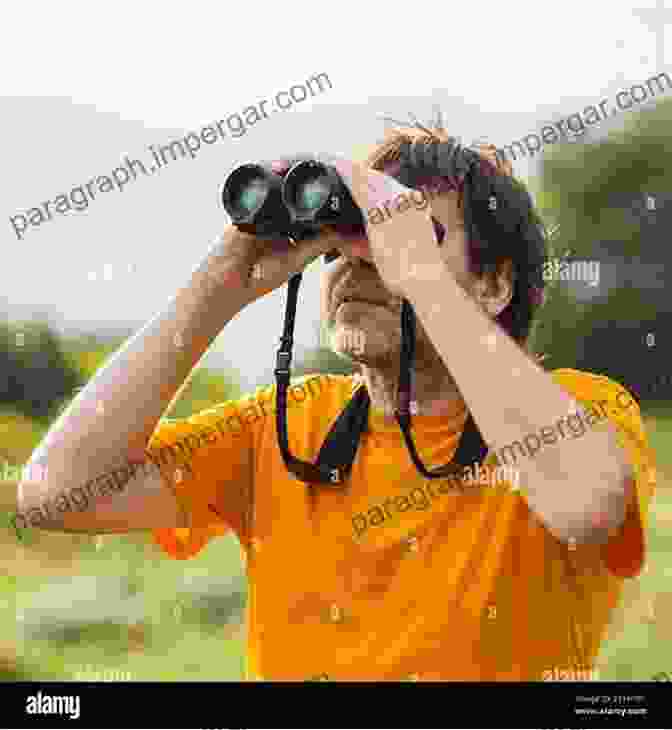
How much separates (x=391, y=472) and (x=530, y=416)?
0.21 m

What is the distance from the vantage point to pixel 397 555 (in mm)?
1258

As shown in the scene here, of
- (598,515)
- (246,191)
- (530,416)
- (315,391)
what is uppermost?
(246,191)

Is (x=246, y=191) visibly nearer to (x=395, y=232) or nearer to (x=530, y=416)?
A: (x=395, y=232)

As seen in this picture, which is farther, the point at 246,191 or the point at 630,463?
the point at 246,191

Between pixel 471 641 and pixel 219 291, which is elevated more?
pixel 219 291

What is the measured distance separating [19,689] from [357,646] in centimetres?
58

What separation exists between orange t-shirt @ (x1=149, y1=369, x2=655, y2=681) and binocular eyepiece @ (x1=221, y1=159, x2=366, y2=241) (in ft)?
0.60

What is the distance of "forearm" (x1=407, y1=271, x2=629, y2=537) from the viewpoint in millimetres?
1131

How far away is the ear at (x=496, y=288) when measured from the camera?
1.42m

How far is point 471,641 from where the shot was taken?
1.21 meters

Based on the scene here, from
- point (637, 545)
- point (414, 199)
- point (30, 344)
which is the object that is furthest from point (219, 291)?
point (30, 344)

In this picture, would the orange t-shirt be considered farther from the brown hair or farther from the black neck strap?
the brown hair

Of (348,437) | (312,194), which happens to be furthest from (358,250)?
(348,437)

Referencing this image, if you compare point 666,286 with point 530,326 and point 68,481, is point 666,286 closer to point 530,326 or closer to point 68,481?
point 530,326
